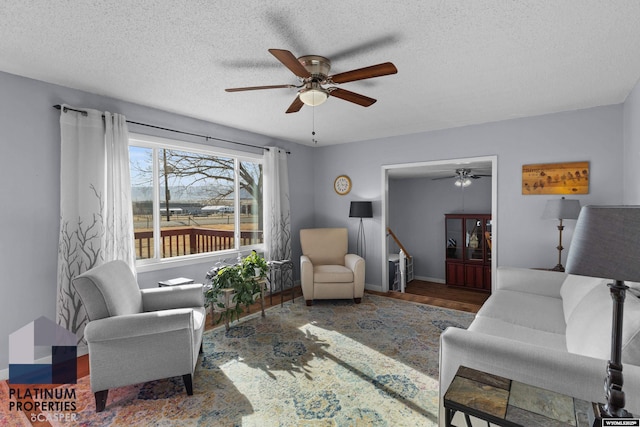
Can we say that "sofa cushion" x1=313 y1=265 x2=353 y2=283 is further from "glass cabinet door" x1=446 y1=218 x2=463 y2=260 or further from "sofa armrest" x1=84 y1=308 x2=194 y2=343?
"glass cabinet door" x1=446 y1=218 x2=463 y2=260

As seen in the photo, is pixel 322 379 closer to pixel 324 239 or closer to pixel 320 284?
pixel 320 284

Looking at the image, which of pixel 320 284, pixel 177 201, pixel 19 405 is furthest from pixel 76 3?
pixel 320 284

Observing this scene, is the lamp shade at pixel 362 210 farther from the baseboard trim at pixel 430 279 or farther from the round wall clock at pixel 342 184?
the baseboard trim at pixel 430 279

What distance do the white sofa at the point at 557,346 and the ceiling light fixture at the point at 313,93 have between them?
1.76 meters

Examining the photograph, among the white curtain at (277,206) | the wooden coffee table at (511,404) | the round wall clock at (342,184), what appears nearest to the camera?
the wooden coffee table at (511,404)

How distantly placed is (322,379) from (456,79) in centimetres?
271

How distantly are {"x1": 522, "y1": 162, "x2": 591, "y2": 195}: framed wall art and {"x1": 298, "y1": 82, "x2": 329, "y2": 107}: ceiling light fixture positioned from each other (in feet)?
9.52

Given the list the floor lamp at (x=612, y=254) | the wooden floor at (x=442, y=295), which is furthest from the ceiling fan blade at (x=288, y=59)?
the wooden floor at (x=442, y=295)

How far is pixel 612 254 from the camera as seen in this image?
0.97 m

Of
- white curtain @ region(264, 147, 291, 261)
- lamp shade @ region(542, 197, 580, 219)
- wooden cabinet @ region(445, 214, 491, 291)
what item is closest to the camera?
lamp shade @ region(542, 197, 580, 219)

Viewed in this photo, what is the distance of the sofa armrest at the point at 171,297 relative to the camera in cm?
263

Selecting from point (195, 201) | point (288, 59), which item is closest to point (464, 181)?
point (195, 201)

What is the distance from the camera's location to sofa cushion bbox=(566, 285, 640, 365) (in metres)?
1.40

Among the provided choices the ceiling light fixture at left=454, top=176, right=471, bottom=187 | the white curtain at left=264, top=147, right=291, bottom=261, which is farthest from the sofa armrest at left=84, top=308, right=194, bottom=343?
the ceiling light fixture at left=454, top=176, right=471, bottom=187
